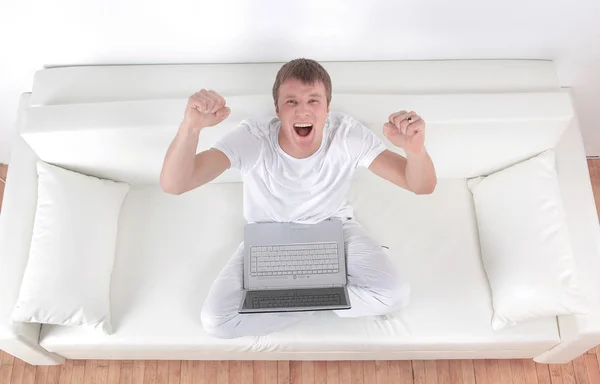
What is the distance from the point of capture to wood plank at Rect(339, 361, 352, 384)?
220cm

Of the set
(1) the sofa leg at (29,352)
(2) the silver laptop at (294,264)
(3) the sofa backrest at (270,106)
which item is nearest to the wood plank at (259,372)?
(2) the silver laptop at (294,264)

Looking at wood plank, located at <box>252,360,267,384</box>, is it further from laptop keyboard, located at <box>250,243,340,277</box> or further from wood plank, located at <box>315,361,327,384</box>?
laptop keyboard, located at <box>250,243,340,277</box>

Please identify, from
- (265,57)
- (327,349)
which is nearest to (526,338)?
(327,349)

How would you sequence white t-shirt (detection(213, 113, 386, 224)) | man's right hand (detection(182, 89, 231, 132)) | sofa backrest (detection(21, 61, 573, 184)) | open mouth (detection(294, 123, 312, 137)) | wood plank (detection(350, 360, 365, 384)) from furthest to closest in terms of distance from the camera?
1. wood plank (detection(350, 360, 365, 384))
2. sofa backrest (detection(21, 61, 573, 184))
3. white t-shirt (detection(213, 113, 386, 224))
4. open mouth (detection(294, 123, 312, 137))
5. man's right hand (detection(182, 89, 231, 132))

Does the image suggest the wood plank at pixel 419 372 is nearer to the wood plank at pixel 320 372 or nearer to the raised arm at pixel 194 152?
the wood plank at pixel 320 372

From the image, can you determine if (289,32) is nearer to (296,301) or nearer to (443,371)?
(296,301)

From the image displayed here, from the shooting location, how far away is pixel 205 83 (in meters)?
1.95

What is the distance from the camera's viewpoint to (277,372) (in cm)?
222

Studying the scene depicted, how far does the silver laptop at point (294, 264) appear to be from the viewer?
1803mm

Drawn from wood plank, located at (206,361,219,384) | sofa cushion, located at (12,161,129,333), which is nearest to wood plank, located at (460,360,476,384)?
wood plank, located at (206,361,219,384)

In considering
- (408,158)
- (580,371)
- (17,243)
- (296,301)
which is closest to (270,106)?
(408,158)

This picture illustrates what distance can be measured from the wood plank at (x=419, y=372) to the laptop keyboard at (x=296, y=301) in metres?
0.65

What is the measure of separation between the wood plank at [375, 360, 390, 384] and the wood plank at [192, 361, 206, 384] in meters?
0.69

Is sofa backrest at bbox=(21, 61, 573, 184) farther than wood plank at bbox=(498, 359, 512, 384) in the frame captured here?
No
